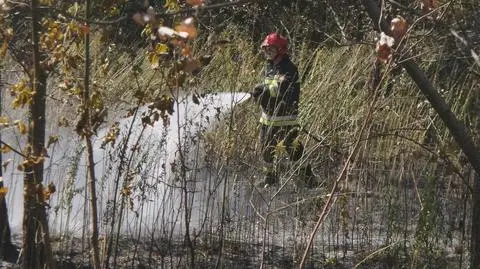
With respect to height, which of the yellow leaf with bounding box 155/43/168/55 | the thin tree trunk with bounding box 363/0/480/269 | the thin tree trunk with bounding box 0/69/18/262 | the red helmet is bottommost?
the thin tree trunk with bounding box 0/69/18/262

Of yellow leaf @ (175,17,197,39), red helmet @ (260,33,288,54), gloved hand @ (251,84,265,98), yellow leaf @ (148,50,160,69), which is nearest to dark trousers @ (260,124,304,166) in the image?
gloved hand @ (251,84,265,98)

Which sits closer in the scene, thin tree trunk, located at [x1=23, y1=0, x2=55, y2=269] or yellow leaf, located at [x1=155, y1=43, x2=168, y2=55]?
thin tree trunk, located at [x1=23, y1=0, x2=55, y2=269]

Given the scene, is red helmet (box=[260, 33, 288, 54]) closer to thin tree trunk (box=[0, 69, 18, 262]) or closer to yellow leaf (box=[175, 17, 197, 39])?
thin tree trunk (box=[0, 69, 18, 262])

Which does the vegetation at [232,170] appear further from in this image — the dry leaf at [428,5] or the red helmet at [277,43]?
the red helmet at [277,43]

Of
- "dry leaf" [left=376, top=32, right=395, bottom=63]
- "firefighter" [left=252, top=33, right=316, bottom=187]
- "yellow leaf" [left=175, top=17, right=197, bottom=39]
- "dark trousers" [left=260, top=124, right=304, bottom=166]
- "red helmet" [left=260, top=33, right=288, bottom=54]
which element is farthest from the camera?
"red helmet" [left=260, top=33, right=288, bottom=54]

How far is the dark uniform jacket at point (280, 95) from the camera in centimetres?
617

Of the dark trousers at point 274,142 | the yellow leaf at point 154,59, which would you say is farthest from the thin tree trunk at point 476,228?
the yellow leaf at point 154,59

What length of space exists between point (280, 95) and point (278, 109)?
A: 74 cm

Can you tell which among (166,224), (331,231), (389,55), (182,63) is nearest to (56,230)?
(166,224)

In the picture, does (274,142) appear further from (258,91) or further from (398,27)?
(398,27)

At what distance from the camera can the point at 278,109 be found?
6.22 m

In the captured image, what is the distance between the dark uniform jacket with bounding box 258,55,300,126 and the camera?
617 cm

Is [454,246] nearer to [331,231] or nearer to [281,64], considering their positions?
[331,231]

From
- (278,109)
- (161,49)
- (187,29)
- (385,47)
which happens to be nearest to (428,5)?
(385,47)
